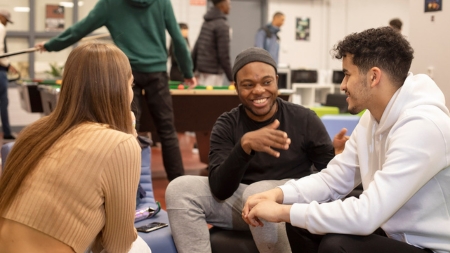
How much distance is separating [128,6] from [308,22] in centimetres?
804

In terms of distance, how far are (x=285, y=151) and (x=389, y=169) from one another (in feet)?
2.69

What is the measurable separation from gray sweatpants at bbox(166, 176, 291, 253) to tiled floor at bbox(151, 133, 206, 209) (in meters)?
1.74

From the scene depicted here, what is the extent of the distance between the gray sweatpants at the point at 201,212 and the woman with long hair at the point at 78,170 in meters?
0.63

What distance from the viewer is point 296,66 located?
11.9 metres

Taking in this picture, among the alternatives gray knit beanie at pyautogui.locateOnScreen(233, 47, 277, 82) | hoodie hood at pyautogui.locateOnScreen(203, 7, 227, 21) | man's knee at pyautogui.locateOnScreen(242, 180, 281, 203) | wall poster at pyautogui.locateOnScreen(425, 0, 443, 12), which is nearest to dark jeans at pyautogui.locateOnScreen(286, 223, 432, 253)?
man's knee at pyautogui.locateOnScreen(242, 180, 281, 203)

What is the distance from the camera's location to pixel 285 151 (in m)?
2.49

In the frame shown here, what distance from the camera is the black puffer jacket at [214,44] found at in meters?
6.17

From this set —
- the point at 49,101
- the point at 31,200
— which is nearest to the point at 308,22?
the point at 49,101

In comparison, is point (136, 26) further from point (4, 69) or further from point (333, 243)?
point (4, 69)

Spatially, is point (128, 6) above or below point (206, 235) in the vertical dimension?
above

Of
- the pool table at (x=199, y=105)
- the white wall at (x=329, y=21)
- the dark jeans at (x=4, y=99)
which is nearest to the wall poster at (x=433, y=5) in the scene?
the pool table at (x=199, y=105)

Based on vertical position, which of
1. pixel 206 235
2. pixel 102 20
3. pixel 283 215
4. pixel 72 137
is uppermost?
pixel 102 20

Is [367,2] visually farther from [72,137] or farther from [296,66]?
[72,137]

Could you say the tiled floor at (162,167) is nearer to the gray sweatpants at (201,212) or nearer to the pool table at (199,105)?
the pool table at (199,105)
